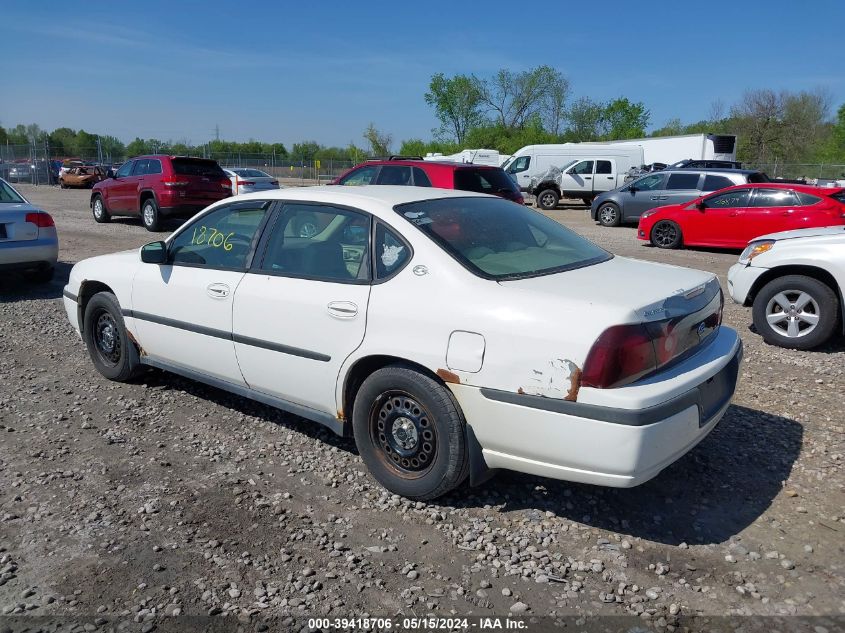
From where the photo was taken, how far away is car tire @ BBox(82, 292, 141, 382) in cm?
504

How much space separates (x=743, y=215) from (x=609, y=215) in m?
6.42

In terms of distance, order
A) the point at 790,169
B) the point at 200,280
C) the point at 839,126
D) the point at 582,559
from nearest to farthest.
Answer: the point at 582,559 → the point at 200,280 → the point at 790,169 → the point at 839,126

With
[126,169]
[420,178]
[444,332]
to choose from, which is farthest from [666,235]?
[126,169]

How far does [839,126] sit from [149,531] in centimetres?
6734

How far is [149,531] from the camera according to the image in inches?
128

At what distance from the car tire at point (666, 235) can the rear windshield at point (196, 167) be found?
10.1 m

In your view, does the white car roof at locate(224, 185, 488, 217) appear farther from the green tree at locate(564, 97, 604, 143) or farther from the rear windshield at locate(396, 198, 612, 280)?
the green tree at locate(564, 97, 604, 143)

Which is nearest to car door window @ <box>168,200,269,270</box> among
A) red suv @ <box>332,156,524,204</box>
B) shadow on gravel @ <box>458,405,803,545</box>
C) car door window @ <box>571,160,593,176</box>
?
shadow on gravel @ <box>458,405,803,545</box>

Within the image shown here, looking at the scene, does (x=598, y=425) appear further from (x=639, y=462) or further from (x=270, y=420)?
(x=270, y=420)

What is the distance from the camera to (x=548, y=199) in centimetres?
2581

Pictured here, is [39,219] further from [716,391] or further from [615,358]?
[716,391]

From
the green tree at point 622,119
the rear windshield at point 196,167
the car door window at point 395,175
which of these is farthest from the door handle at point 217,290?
the green tree at point 622,119

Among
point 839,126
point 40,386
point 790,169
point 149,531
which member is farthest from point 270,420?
point 839,126

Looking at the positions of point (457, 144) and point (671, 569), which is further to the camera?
point (457, 144)
